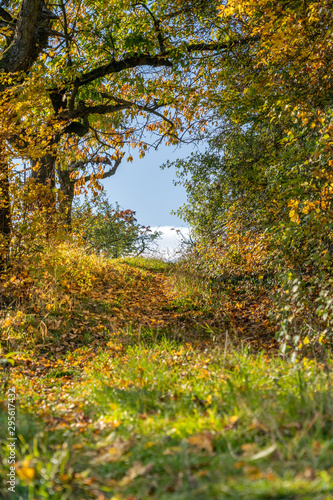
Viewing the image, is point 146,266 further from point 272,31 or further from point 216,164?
point 272,31

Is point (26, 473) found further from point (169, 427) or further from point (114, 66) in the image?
point (114, 66)

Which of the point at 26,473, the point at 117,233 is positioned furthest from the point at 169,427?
the point at 117,233

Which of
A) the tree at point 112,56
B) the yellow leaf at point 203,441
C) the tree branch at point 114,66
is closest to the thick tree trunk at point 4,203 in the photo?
the tree at point 112,56

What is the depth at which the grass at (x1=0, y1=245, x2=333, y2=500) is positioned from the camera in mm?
1827

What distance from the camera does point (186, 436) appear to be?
229 centimetres

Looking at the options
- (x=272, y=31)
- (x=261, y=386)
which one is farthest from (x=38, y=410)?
(x=272, y=31)

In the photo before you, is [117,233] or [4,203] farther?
[117,233]

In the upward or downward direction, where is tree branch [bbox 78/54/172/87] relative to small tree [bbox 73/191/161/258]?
upward

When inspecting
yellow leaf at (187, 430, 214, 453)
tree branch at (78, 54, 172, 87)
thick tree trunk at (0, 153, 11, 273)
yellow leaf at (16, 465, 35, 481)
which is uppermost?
tree branch at (78, 54, 172, 87)

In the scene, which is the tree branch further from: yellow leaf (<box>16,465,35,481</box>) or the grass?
yellow leaf (<box>16,465,35,481</box>)

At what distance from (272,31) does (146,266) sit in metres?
7.65

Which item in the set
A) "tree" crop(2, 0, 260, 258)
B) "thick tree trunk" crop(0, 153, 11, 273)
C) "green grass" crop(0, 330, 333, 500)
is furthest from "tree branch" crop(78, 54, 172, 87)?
"green grass" crop(0, 330, 333, 500)

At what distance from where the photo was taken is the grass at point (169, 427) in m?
1.83

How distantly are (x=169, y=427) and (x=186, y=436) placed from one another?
5.7 inches
